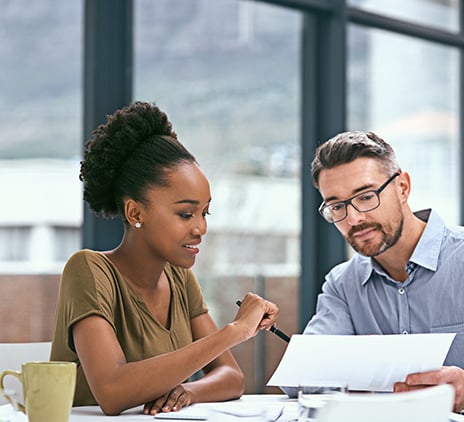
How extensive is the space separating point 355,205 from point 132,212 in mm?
593

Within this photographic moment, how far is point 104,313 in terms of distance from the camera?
1931mm

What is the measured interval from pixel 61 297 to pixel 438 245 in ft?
3.37

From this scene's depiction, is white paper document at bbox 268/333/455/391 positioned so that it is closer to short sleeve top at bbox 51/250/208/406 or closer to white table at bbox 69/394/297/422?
white table at bbox 69/394/297/422

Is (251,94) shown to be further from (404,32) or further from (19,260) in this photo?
(19,260)

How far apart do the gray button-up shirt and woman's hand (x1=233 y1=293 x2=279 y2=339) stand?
17.9 inches

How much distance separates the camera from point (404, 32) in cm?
426

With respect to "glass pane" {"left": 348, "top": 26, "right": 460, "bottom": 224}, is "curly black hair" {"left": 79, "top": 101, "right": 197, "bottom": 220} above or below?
below

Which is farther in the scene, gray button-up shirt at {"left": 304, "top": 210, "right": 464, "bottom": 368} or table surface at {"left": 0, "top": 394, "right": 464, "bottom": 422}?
gray button-up shirt at {"left": 304, "top": 210, "right": 464, "bottom": 368}

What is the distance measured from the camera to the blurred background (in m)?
3.14

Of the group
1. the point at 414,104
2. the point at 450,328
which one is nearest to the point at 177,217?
the point at 450,328

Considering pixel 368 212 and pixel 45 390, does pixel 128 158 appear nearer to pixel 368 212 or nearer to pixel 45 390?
pixel 368 212

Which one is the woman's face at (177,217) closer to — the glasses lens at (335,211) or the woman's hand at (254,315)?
the woman's hand at (254,315)

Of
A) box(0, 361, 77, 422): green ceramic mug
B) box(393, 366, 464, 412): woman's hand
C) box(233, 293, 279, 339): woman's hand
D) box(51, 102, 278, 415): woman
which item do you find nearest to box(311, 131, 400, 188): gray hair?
box(51, 102, 278, 415): woman

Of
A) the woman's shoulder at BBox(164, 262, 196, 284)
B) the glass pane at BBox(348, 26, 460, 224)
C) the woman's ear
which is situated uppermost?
the glass pane at BBox(348, 26, 460, 224)
